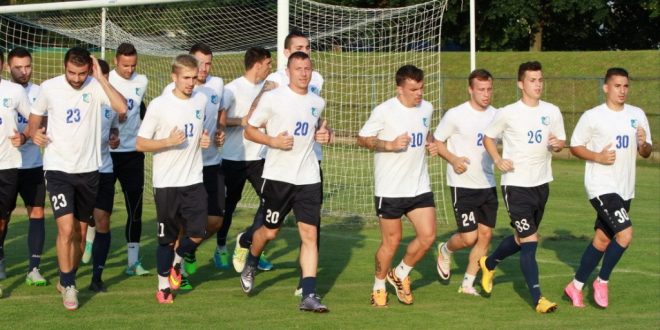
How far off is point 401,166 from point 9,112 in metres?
3.65

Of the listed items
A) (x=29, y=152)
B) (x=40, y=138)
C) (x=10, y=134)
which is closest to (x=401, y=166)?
(x=40, y=138)

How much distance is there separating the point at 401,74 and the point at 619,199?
2319mm

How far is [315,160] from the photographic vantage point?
10492 mm

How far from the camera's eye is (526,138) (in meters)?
10.5

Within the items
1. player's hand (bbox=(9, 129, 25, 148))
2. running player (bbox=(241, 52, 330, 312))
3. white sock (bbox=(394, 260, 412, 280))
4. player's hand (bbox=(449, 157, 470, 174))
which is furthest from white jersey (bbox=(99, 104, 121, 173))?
player's hand (bbox=(449, 157, 470, 174))

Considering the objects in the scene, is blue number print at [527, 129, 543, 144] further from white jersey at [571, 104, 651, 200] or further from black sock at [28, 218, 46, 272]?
black sock at [28, 218, 46, 272]

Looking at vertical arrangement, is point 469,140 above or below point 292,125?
below

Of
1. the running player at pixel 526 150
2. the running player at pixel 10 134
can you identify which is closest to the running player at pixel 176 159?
the running player at pixel 10 134

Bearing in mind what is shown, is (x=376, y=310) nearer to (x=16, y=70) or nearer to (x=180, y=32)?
(x=16, y=70)

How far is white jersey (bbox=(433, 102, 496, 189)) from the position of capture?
11.2 meters

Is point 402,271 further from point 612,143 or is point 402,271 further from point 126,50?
point 126,50

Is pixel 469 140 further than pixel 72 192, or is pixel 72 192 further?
pixel 469 140

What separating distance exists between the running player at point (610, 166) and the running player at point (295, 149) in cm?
247

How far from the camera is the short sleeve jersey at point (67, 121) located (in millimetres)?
9969
